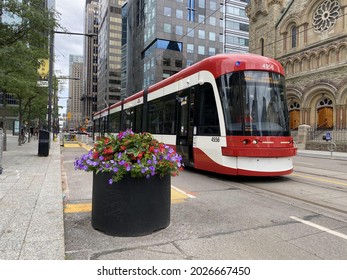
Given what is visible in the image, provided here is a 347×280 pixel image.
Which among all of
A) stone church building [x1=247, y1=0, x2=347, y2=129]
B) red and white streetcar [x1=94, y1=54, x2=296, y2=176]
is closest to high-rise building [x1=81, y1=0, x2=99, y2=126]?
stone church building [x1=247, y1=0, x2=347, y2=129]

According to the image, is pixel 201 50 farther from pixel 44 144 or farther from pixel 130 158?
pixel 130 158

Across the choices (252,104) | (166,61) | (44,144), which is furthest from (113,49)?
(252,104)

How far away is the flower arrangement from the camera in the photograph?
418cm

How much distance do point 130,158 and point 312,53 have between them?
37967 millimetres

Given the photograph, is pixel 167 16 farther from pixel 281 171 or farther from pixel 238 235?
pixel 238 235

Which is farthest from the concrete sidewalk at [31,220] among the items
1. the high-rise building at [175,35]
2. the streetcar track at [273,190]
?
the high-rise building at [175,35]

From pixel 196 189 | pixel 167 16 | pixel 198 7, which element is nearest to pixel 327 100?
pixel 196 189

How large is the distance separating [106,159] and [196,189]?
400 centimetres

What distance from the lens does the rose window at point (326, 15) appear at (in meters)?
34.9

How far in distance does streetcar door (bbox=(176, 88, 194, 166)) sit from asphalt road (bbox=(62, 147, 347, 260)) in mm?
2857

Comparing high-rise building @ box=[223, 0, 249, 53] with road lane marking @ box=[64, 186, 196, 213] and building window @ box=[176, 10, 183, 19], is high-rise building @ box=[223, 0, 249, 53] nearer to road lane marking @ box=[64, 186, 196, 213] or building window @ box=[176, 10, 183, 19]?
building window @ box=[176, 10, 183, 19]

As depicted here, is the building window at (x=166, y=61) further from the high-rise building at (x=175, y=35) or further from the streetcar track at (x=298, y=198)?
the streetcar track at (x=298, y=198)

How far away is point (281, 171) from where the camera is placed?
8.99 m
